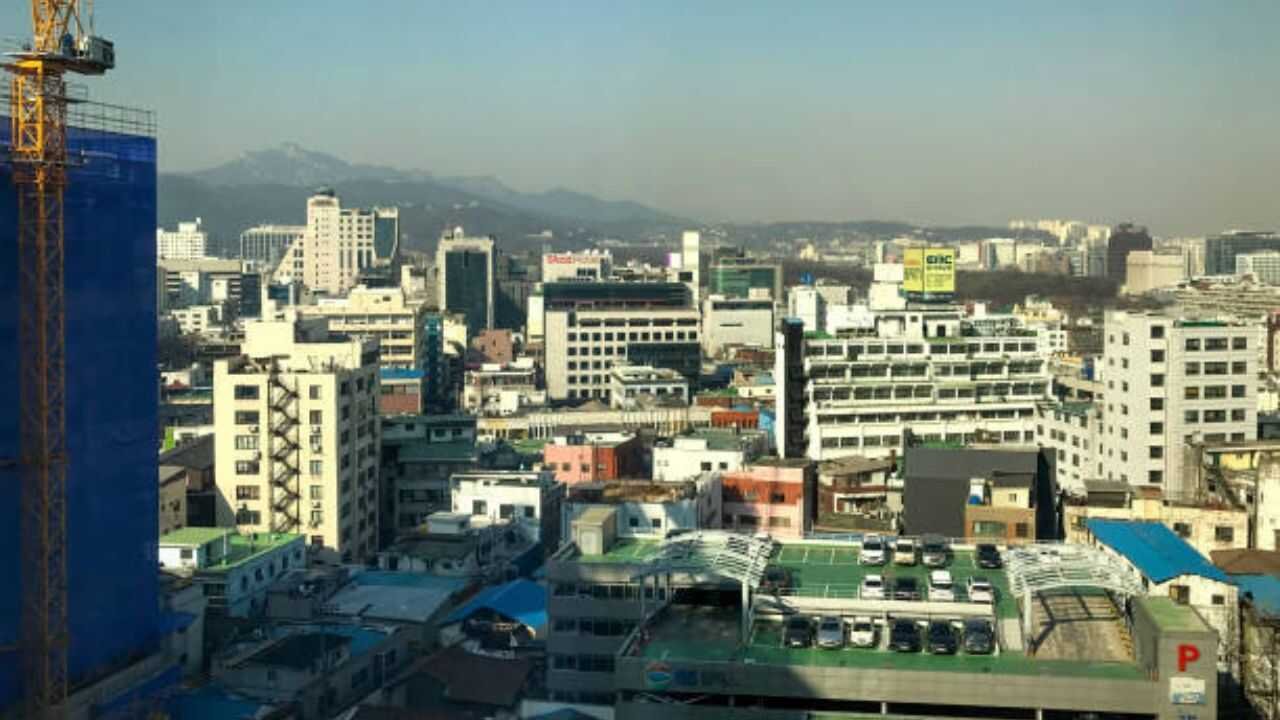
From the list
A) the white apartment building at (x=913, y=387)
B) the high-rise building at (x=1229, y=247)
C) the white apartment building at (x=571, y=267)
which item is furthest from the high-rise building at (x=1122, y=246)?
the white apartment building at (x=913, y=387)

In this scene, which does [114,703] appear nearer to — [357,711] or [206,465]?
[357,711]

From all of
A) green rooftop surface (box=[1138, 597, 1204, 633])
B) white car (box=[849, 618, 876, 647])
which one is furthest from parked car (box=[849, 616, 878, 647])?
green rooftop surface (box=[1138, 597, 1204, 633])

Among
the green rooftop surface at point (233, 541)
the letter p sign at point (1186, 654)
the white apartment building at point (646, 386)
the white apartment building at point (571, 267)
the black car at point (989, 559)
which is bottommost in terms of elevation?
the green rooftop surface at point (233, 541)

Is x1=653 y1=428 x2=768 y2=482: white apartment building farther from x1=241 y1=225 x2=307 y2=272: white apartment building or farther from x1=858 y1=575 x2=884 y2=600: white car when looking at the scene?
x1=241 y1=225 x2=307 y2=272: white apartment building

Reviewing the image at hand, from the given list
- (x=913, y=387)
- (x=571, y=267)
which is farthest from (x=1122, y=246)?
(x=913, y=387)

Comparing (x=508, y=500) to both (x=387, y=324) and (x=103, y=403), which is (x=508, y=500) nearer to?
(x=103, y=403)

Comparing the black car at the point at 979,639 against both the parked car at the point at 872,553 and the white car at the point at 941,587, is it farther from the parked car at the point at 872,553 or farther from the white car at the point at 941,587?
the parked car at the point at 872,553
